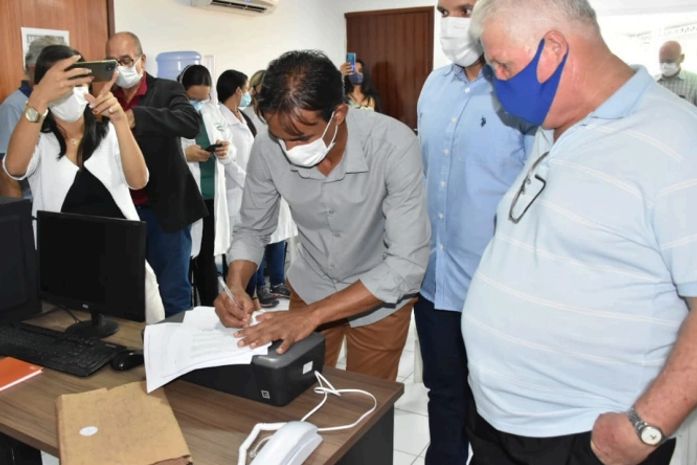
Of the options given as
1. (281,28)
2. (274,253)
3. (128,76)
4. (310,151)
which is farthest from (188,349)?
(281,28)

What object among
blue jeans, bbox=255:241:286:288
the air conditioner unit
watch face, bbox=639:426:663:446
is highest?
the air conditioner unit

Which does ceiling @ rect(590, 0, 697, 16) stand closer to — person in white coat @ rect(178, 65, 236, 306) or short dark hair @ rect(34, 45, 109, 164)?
person in white coat @ rect(178, 65, 236, 306)

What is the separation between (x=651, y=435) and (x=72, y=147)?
1850 millimetres

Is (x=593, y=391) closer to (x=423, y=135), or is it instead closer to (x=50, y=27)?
(x=423, y=135)

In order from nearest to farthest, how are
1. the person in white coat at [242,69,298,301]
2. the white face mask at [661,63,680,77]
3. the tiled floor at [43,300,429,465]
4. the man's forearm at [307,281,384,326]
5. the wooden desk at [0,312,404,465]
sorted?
the wooden desk at [0,312,404,465] → the man's forearm at [307,281,384,326] → the tiled floor at [43,300,429,465] → the person in white coat at [242,69,298,301] → the white face mask at [661,63,680,77]

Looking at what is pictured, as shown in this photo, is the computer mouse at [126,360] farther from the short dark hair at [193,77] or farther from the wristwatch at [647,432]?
the short dark hair at [193,77]

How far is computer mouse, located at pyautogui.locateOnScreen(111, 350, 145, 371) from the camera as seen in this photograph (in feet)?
4.94

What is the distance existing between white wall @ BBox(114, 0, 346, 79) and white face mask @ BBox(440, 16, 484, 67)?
349cm

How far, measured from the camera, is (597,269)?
3.31 feet

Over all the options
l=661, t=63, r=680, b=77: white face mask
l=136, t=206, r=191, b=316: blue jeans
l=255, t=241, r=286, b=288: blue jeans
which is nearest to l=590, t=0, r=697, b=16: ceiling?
l=661, t=63, r=680, b=77: white face mask

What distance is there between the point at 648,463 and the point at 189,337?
99cm

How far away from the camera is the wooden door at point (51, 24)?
386 cm

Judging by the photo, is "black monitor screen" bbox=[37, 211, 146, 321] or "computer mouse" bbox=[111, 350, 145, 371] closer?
"computer mouse" bbox=[111, 350, 145, 371]

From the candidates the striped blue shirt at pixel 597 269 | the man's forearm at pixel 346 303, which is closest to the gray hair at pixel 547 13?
the striped blue shirt at pixel 597 269
